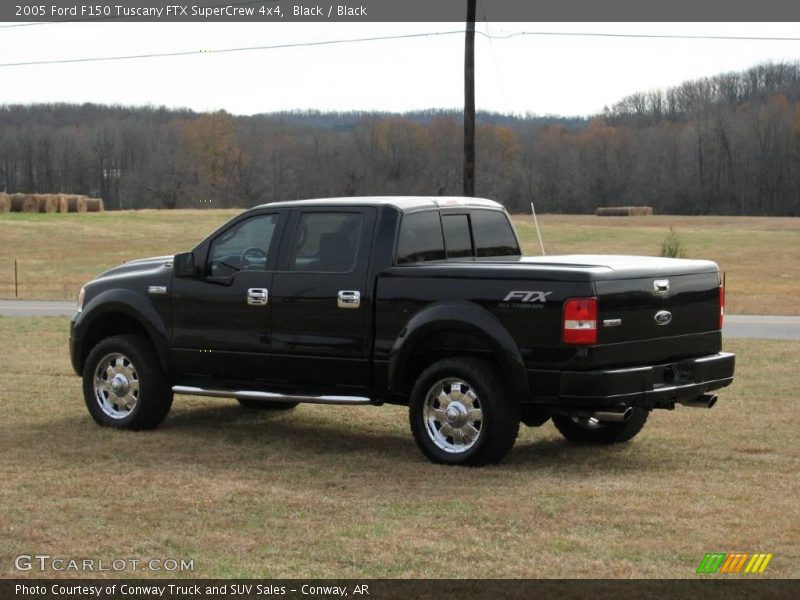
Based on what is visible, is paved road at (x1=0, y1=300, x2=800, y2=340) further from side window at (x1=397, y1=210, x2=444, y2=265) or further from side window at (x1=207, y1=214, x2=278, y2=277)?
side window at (x1=207, y1=214, x2=278, y2=277)

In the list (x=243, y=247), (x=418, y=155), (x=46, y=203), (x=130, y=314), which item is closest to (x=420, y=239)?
(x=243, y=247)

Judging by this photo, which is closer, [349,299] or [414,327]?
[414,327]

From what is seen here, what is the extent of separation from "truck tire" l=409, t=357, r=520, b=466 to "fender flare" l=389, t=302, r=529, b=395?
0.17 meters

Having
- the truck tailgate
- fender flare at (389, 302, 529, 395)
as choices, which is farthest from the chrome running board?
the truck tailgate

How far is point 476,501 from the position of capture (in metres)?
7.65

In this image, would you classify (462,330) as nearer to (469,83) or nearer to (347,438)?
(347,438)

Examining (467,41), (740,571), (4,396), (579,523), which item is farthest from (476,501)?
(467,41)

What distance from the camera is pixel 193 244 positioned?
193 ft

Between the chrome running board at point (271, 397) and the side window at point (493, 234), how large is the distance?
5.76 feet

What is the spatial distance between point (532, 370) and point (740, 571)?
2635 millimetres

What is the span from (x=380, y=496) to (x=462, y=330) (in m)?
1.45

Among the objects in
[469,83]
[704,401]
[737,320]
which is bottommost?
[737,320]

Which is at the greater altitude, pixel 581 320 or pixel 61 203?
pixel 61 203

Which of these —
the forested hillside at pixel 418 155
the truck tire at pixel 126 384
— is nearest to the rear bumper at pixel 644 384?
the truck tire at pixel 126 384
